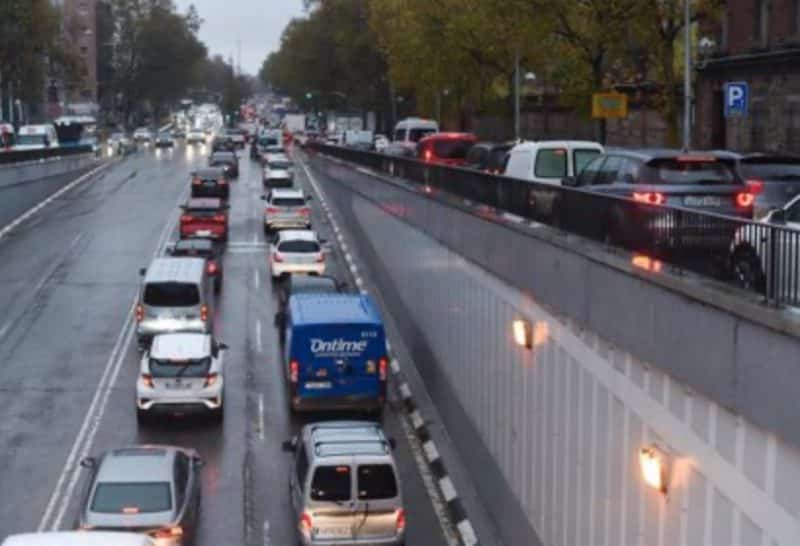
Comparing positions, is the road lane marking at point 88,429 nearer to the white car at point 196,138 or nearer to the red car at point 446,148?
the red car at point 446,148

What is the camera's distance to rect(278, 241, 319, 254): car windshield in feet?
148

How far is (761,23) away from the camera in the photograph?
46.2 m

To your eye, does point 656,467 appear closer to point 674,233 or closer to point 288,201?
point 674,233

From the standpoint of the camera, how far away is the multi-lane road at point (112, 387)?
2348 centimetres

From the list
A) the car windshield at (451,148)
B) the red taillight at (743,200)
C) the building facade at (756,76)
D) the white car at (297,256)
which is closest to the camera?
the red taillight at (743,200)

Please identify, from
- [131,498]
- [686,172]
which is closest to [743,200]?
[686,172]

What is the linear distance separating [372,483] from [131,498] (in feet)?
11.0

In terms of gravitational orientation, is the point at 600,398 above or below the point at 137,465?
above

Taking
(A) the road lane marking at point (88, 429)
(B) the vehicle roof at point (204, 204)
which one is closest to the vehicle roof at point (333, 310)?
(A) the road lane marking at point (88, 429)

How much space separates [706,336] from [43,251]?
43.4m

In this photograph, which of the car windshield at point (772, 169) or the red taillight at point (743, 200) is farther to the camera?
the car windshield at point (772, 169)

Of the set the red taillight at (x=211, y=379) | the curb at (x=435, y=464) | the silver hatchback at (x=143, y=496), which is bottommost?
the curb at (x=435, y=464)

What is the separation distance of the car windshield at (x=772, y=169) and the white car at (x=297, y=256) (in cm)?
2171

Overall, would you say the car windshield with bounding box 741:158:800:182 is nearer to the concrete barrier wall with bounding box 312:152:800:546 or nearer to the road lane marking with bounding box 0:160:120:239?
the concrete barrier wall with bounding box 312:152:800:546
